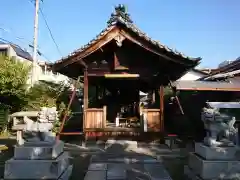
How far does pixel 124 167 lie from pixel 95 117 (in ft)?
11.7

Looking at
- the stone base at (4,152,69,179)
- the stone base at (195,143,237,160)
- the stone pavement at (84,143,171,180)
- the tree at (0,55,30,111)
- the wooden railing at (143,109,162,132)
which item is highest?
the tree at (0,55,30,111)

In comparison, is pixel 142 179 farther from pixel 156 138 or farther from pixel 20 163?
pixel 156 138

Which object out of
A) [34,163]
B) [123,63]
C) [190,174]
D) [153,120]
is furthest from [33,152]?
[123,63]

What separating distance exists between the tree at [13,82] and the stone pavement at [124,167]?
761cm

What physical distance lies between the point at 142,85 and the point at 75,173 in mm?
9552

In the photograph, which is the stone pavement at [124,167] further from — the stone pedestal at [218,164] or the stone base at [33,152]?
the stone base at [33,152]

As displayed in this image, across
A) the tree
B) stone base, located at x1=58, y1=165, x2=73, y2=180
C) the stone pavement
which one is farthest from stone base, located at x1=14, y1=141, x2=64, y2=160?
the tree

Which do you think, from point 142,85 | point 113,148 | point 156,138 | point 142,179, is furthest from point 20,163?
point 142,85

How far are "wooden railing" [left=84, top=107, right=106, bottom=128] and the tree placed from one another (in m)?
5.95

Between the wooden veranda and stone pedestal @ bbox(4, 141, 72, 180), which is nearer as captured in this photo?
stone pedestal @ bbox(4, 141, 72, 180)

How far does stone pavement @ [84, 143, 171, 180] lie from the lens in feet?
20.9

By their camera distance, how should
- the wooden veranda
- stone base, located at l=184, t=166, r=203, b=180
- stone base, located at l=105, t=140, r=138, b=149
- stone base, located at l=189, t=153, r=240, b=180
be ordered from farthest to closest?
1. stone base, located at l=105, t=140, r=138, b=149
2. the wooden veranda
3. stone base, located at l=184, t=166, r=203, b=180
4. stone base, located at l=189, t=153, r=240, b=180

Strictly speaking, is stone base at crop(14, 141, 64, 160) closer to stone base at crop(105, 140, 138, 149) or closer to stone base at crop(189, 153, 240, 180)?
stone base at crop(189, 153, 240, 180)

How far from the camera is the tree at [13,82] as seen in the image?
13.7 metres
